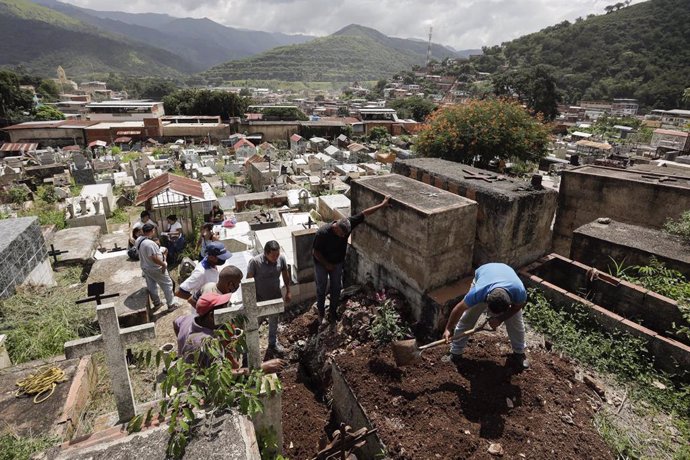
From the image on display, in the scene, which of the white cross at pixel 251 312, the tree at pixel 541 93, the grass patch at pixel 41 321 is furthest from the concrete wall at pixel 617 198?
the tree at pixel 541 93

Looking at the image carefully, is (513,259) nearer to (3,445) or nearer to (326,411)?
(326,411)

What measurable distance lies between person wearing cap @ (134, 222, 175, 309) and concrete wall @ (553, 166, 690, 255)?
786 cm

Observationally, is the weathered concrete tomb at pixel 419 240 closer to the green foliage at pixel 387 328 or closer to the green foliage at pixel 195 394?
the green foliage at pixel 387 328

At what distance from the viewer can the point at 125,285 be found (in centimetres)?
668

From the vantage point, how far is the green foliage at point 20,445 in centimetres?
275

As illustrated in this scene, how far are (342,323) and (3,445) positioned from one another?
352 centimetres

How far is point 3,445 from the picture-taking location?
9.21 ft

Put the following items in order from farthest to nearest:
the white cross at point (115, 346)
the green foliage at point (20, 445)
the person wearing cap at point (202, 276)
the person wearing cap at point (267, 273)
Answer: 1. the person wearing cap at point (267, 273)
2. the person wearing cap at point (202, 276)
3. the green foliage at point (20, 445)
4. the white cross at point (115, 346)

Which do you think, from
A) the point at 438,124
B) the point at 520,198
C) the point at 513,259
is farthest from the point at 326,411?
the point at 438,124

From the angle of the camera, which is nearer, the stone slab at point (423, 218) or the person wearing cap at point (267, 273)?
the stone slab at point (423, 218)

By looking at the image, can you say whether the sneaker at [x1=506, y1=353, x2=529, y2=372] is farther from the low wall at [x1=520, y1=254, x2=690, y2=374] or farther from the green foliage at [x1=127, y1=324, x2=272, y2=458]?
the green foliage at [x1=127, y1=324, x2=272, y2=458]

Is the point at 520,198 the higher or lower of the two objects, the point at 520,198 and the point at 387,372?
the higher

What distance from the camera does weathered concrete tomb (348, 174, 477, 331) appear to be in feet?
15.6

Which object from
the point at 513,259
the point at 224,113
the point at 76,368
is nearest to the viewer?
the point at 76,368
